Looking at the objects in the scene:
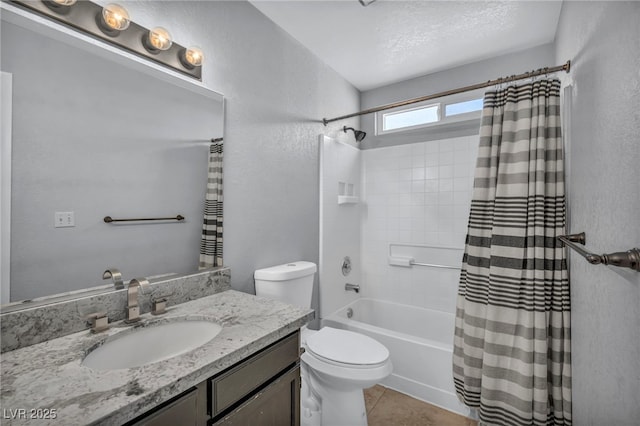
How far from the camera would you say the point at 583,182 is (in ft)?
3.57

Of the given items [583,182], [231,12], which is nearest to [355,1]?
[231,12]

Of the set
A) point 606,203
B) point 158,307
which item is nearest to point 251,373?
point 158,307

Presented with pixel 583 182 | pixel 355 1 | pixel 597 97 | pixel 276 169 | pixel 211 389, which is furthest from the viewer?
pixel 276 169

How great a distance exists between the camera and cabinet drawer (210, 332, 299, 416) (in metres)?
0.81

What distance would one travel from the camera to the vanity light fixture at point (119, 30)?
979mm

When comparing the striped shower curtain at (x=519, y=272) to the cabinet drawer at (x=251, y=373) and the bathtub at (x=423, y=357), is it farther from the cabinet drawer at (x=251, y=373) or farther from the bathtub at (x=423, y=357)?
the cabinet drawer at (x=251, y=373)

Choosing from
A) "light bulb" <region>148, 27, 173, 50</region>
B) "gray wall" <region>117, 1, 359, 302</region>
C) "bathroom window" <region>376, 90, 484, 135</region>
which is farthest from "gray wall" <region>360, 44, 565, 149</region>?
"light bulb" <region>148, 27, 173, 50</region>

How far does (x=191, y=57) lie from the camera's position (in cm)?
137

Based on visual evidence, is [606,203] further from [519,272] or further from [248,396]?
[248,396]

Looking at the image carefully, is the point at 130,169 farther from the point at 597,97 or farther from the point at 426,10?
the point at 426,10

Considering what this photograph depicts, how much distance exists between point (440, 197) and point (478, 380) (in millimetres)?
1478

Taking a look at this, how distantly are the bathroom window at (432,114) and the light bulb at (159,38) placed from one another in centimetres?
211

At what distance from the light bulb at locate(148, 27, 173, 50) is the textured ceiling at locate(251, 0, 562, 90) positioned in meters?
0.77

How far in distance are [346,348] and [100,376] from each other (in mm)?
1180
